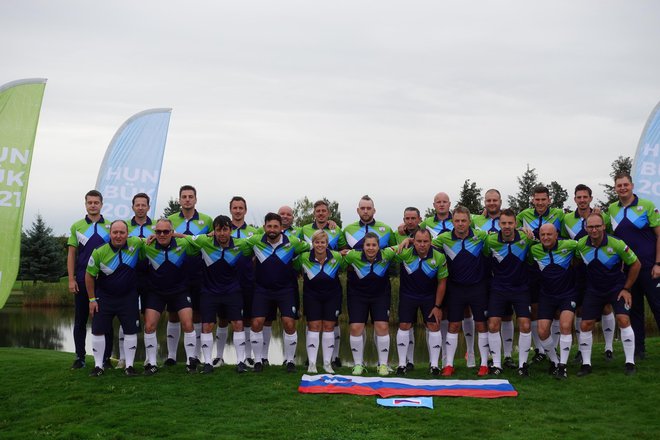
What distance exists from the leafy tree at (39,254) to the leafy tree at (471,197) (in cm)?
2315

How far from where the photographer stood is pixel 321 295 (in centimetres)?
903

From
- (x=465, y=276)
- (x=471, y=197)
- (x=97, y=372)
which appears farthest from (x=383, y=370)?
(x=471, y=197)

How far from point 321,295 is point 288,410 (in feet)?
6.60

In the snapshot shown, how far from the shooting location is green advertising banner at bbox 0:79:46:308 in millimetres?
8703

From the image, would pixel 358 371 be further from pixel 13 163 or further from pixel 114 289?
pixel 13 163

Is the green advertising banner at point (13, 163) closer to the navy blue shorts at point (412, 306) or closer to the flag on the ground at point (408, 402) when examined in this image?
the flag on the ground at point (408, 402)

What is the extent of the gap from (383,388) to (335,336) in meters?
1.85

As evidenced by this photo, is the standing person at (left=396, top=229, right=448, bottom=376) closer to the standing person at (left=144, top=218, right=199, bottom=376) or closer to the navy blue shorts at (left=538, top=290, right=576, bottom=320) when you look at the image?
the navy blue shorts at (left=538, top=290, right=576, bottom=320)

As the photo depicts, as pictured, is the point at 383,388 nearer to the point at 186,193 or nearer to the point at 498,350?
Result: the point at 498,350

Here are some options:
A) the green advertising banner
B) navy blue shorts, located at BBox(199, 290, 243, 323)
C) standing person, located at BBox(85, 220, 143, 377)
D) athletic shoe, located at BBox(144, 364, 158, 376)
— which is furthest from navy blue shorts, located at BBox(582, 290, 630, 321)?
the green advertising banner

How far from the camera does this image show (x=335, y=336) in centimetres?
990

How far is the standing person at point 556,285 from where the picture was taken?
847cm

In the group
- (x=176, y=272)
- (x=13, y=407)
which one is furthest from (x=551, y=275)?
(x=13, y=407)

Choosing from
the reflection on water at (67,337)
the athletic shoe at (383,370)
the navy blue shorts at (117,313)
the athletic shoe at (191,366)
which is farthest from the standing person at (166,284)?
the reflection on water at (67,337)
